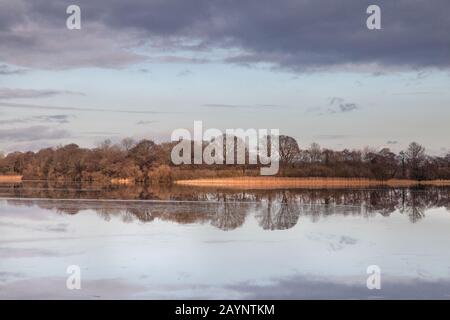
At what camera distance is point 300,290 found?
7324 millimetres

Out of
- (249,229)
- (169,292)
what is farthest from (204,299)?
(249,229)

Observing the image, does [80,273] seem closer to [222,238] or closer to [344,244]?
[222,238]

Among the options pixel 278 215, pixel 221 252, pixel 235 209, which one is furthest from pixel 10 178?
pixel 221 252

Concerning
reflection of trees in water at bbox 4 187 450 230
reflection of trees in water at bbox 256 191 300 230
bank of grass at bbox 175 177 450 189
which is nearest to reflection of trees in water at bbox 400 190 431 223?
reflection of trees in water at bbox 4 187 450 230

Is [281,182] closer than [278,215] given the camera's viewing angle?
No

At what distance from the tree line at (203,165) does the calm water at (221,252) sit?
18.2 metres

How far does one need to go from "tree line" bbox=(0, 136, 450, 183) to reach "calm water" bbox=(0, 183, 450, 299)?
18.2 m

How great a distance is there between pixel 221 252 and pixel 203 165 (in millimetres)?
26967

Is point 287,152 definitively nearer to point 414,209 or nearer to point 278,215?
point 414,209

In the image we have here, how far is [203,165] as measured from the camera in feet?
120

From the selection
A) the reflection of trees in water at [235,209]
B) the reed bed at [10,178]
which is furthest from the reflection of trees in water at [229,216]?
the reed bed at [10,178]

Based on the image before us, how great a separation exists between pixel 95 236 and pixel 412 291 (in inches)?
233

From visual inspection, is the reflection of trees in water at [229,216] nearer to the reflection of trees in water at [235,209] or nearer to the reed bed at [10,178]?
the reflection of trees in water at [235,209]

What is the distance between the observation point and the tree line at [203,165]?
34.5m
